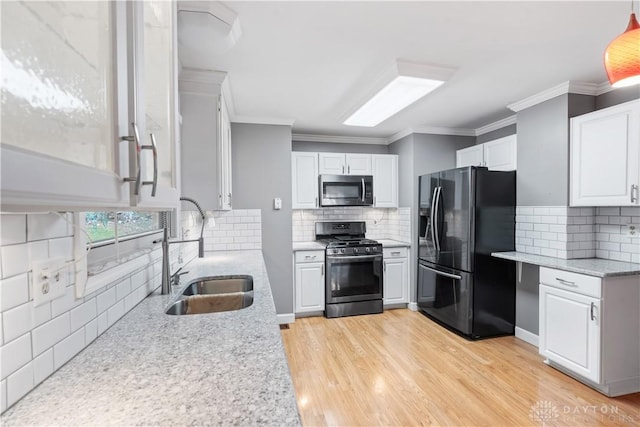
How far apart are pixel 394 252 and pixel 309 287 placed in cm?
122

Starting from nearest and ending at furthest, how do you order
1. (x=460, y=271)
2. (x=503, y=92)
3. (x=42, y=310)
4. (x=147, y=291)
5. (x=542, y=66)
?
(x=42, y=310) → (x=147, y=291) → (x=542, y=66) → (x=503, y=92) → (x=460, y=271)

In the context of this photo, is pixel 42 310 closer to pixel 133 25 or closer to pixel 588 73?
pixel 133 25

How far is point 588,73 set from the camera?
2.24m

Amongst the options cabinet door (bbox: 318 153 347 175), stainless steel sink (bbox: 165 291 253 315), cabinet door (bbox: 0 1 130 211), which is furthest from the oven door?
cabinet door (bbox: 0 1 130 211)

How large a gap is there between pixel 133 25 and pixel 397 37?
5.20 ft

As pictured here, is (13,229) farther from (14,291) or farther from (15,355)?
(15,355)

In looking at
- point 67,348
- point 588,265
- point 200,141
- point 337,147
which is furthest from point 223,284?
point 337,147

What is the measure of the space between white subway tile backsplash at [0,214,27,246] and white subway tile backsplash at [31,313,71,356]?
226 mm

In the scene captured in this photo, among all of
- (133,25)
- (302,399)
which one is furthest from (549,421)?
(133,25)

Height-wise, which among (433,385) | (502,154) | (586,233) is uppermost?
(502,154)

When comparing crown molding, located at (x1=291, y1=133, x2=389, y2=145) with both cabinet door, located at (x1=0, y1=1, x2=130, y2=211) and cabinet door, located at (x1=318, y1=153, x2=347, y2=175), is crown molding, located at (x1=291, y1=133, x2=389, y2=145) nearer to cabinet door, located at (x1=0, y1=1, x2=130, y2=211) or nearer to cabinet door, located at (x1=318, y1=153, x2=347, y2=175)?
cabinet door, located at (x1=318, y1=153, x2=347, y2=175)

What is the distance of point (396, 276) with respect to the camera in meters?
3.80

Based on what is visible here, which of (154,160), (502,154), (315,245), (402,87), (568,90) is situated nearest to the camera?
(154,160)

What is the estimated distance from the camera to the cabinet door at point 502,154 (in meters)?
2.97
